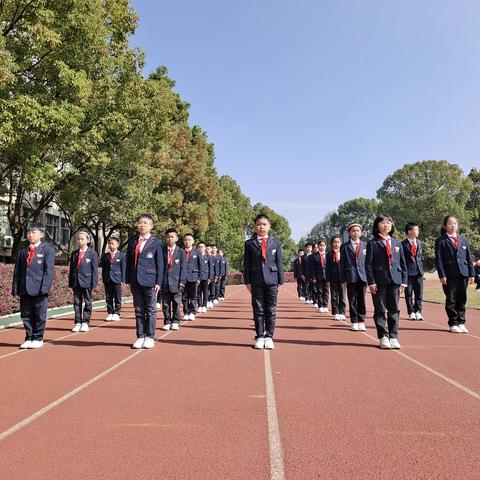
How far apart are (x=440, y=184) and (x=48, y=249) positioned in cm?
6857

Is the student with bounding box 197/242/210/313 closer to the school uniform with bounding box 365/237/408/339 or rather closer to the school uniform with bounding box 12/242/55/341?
the school uniform with bounding box 12/242/55/341

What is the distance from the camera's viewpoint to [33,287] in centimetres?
802

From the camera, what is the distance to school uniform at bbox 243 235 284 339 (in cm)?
794

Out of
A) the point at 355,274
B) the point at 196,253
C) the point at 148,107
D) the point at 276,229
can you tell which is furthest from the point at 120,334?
the point at 276,229

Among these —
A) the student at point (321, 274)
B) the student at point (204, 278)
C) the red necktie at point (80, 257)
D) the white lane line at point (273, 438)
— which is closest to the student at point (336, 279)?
the student at point (321, 274)

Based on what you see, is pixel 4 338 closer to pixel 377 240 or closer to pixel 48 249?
pixel 48 249

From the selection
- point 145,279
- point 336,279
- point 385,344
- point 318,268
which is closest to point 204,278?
point 318,268

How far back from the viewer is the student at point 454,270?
9586mm

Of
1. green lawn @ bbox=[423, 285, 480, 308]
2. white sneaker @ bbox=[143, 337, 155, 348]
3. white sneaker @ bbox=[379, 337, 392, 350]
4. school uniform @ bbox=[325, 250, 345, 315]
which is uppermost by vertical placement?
school uniform @ bbox=[325, 250, 345, 315]

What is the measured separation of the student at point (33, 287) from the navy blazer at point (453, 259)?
7161 millimetres

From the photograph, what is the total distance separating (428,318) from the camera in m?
12.9

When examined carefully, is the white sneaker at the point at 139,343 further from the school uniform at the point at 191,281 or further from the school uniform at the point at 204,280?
the school uniform at the point at 204,280

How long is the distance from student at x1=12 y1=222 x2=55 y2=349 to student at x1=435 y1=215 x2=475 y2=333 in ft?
23.5

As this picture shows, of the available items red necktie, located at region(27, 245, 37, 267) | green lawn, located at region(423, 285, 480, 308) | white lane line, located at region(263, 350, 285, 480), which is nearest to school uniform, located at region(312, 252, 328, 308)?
green lawn, located at region(423, 285, 480, 308)
